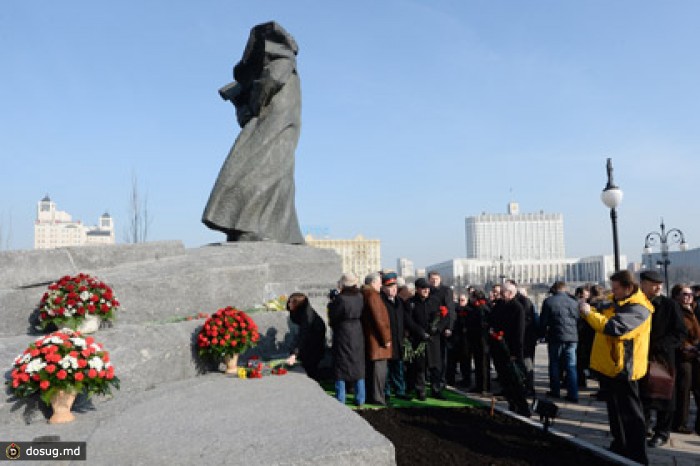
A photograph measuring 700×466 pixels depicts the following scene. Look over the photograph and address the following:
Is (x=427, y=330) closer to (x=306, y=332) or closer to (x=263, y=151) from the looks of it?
(x=306, y=332)

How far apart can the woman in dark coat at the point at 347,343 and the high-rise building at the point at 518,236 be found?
137 m

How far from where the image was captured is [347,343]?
19.3 ft

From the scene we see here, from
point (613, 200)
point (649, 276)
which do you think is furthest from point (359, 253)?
point (649, 276)

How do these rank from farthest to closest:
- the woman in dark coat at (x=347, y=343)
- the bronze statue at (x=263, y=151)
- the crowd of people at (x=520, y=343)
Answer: the bronze statue at (x=263, y=151), the woman in dark coat at (x=347, y=343), the crowd of people at (x=520, y=343)

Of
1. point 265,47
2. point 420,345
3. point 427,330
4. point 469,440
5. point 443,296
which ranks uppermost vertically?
point 265,47

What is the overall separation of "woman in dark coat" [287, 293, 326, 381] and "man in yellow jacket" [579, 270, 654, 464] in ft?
11.4

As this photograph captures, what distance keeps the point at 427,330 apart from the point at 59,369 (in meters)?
4.41

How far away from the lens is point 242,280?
800 centimetres

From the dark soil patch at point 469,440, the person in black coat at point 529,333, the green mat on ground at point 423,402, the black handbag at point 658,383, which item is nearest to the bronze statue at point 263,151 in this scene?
the green mat on ground at point 423,402

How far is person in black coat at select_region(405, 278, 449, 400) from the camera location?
6840 mm

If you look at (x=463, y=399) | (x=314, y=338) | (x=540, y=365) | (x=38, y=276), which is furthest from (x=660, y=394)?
(x=38, y=276)

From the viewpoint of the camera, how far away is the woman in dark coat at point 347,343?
5.82m

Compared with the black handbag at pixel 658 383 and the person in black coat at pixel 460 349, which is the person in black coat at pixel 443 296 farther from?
the black handbag at pixel 658 383

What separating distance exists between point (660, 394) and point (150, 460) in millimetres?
4406
